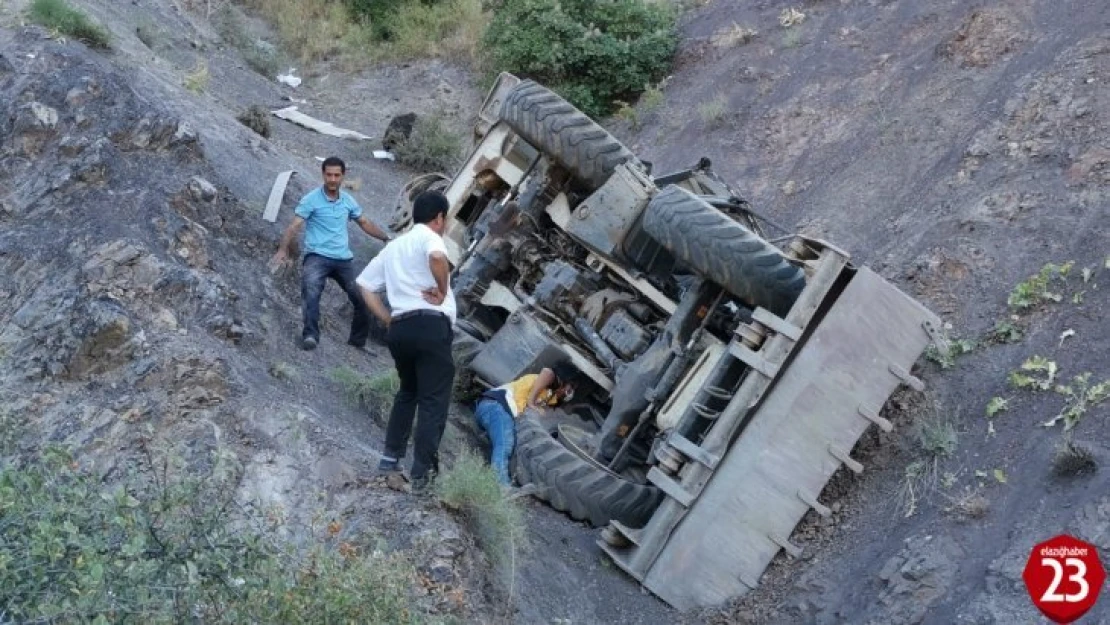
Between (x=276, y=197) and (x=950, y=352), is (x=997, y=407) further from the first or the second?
(x=276, y=197)

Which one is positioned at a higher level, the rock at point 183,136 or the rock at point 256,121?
the rock at point 183,136

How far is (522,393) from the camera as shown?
338 inches

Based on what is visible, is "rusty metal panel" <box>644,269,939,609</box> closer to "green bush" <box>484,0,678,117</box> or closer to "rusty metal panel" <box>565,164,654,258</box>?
"rusty metal panel" <box>565,164,654,258</box>

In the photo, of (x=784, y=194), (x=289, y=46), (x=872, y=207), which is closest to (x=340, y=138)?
(x=289, y=46)

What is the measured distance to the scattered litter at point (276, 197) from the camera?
387 inches

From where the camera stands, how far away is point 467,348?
930 centimetres

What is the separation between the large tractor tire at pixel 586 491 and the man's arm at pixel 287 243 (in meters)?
2.17

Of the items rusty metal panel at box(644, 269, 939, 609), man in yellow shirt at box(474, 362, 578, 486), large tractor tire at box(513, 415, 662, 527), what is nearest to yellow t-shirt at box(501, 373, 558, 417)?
man in yellow shirt at box(474, 362, 578, 486)

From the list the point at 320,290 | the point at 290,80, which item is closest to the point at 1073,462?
the point at 320,290

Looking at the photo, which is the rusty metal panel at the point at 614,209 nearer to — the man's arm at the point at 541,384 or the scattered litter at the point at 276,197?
the man's arm at the point at 541,384

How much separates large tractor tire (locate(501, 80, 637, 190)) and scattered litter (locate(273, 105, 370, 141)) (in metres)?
6.91

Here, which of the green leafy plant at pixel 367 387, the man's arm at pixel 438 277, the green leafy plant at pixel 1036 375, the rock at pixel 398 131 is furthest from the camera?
the rock at pixel 398 131

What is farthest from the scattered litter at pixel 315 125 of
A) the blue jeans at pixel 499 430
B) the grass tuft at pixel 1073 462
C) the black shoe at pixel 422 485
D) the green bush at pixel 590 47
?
the grass tuft at pixel 1073 462

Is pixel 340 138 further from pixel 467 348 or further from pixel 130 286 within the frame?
pixel 130 286
